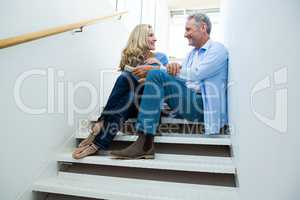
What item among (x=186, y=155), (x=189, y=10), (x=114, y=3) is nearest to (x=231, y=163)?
(x=186, y=155)

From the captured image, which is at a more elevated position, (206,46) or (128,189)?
(206,46)

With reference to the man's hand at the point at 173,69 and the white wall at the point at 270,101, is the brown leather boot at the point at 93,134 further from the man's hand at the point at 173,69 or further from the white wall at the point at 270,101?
the white wall at the point at 270,101

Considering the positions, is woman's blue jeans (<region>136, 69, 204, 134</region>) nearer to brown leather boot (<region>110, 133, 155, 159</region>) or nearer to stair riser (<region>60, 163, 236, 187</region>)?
brown leather boot (<region>110, 133, 155, 159</region>)

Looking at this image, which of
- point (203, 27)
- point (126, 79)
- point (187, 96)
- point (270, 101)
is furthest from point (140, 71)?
point (270, 101)

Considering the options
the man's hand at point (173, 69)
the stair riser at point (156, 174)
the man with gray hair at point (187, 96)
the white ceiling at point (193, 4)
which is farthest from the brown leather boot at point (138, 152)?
the white ceiling at point (193, 4)

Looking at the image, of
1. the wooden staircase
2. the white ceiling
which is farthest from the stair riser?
the white ceiling

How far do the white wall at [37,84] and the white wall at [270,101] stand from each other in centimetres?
101

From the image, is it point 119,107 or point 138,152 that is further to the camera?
point 119,107

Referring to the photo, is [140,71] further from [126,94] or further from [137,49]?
[137,49]

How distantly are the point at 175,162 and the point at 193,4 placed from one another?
3.82m

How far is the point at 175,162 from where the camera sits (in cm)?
129

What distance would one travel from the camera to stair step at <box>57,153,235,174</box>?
1.22 meters

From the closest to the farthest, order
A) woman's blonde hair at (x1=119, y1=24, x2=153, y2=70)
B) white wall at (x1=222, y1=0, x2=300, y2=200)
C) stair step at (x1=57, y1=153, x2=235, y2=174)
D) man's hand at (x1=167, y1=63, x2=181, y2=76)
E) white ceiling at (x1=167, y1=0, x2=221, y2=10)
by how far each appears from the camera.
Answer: white wall at (x1=222, y1=0, x2=300, y2=200), stair step at (x1=57, y1=153, x2=235, y2=174), man's hand at (x1=167, y1=63, x2=181, y2=76), woman's blonde hair at (x1=119, y1=24, x2=153, y2=70), white ceiling at (x1=167, y1=0, x2=221, y2=10)

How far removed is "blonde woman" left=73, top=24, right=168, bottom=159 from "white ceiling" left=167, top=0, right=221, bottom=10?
2763 mm
